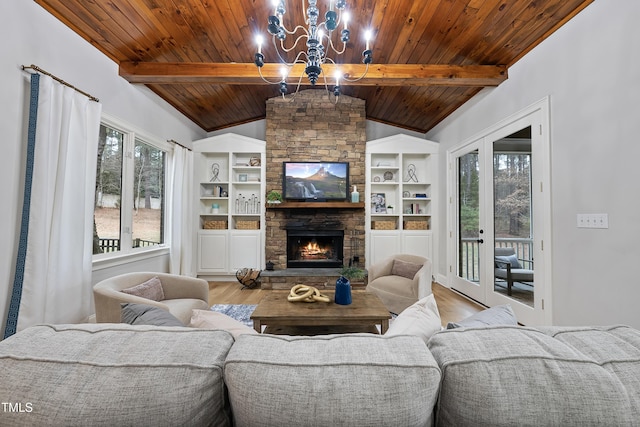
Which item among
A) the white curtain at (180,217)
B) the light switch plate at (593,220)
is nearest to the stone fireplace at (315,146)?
the white curtain at (180,217)

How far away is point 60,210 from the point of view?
2.44 m

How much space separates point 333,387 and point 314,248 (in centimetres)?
473

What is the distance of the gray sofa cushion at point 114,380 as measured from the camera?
601 millimetres

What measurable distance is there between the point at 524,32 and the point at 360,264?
12.3 feet

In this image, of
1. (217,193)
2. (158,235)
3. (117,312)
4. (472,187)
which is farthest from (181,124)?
(472,187)

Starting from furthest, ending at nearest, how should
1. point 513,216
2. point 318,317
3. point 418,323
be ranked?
point 513,216 → point 318,317 → point 418,323

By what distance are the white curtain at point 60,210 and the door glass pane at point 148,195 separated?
972 mm

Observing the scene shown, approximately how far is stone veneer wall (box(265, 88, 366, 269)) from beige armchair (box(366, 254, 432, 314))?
145 centimetres

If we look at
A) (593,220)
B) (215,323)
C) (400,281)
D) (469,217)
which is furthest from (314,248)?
(215,323)

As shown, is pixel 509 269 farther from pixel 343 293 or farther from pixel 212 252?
pixel 212 252

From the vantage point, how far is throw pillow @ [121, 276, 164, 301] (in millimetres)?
2330

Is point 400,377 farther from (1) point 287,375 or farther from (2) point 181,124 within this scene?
(2) point 181,124

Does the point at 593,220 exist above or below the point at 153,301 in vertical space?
above

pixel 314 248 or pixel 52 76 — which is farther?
pixel 314 248
